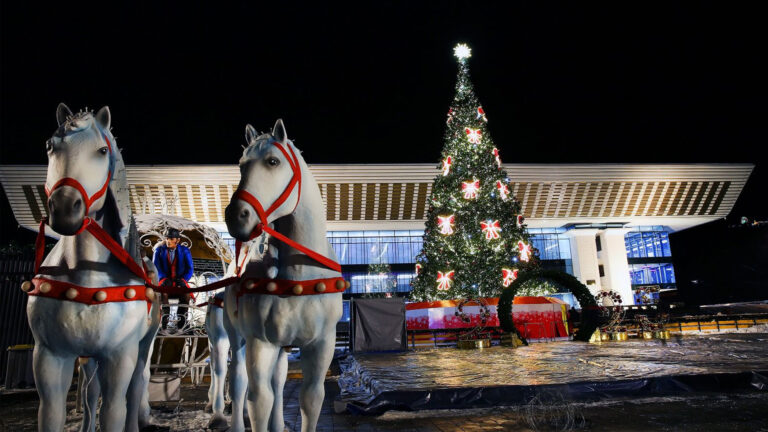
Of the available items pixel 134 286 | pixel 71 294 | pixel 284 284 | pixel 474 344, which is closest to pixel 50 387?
pixel 71 294

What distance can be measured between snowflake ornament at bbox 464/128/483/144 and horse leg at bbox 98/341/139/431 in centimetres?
1455

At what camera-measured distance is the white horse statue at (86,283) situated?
2041 mm

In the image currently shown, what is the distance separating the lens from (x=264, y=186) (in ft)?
7.43

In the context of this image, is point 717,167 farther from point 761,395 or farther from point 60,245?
point 60,245

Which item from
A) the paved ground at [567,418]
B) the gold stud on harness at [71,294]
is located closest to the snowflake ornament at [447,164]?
the paved ground at [567,418]

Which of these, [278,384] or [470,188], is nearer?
[278,384]

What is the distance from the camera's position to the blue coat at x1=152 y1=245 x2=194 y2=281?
4.88 m

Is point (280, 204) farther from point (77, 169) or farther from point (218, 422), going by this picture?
point (218, 422)

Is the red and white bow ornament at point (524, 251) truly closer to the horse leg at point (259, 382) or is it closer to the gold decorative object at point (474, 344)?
the gold decorative object at point (474, 344)

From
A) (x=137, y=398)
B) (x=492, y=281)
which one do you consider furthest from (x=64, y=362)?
(x=492, y=281)

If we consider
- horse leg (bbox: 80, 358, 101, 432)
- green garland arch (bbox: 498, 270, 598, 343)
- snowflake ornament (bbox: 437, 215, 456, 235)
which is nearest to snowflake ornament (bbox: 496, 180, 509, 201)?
snowflake ornament (bbox: 437, 215, 456, 235)

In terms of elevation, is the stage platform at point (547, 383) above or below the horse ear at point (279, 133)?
below

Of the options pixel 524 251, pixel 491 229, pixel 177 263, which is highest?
pixel 491 229

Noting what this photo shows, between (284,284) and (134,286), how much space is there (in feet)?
2.46
